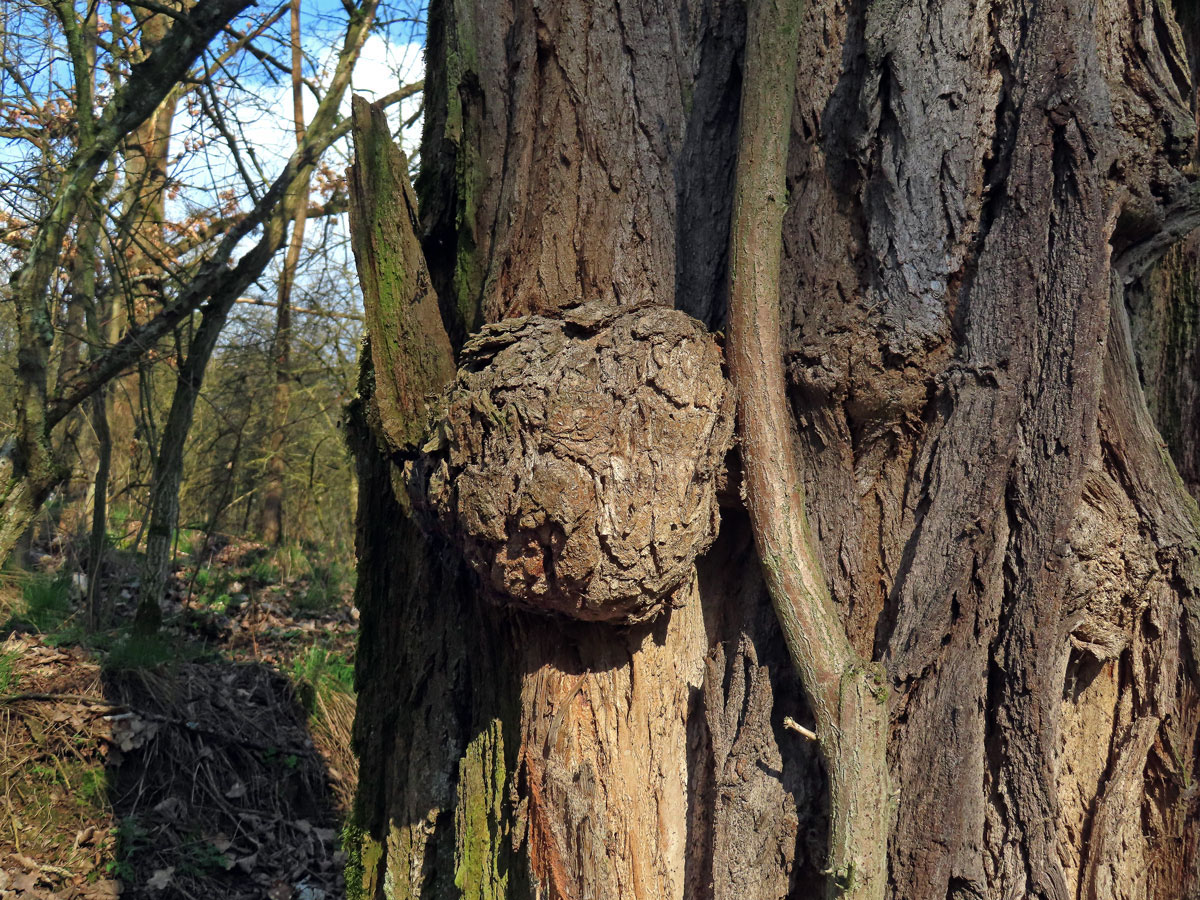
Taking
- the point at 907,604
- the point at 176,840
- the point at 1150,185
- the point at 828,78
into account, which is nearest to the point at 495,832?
the point at 907,604

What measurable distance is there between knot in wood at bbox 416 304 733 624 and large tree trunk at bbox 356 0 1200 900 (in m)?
0.18

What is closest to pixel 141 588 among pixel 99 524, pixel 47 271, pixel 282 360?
pixel 99 524

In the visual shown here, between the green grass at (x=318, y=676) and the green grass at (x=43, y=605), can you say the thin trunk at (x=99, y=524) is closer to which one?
Result: the green grass at (x=43, y=605)

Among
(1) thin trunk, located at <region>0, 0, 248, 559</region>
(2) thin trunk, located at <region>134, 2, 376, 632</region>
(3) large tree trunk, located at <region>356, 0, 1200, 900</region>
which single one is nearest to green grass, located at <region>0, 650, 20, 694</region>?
(1) thin trunk, located at <region>0, 0, 248, 559</region>

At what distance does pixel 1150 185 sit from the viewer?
179cm

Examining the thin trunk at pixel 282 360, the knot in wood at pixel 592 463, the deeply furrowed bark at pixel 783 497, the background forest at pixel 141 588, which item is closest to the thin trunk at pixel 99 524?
the background forest at pixel 141 588

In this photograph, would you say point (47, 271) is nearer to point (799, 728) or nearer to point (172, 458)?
point (172, 458)

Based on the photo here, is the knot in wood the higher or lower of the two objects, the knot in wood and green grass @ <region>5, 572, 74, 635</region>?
the higher

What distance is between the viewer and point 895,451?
1759 millimetres

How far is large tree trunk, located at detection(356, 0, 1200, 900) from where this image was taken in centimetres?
166

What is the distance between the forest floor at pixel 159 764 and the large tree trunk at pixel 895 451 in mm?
3075

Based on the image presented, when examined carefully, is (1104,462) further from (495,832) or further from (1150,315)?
(495,832)

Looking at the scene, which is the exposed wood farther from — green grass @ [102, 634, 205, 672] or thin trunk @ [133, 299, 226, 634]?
thin trunk @ [133, 299, 226, 634]

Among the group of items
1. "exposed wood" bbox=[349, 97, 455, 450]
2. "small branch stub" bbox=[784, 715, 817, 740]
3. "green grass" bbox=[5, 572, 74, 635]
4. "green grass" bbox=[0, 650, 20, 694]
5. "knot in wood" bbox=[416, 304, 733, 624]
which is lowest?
"green grass" bbox=[0, 650, 20, 694]
